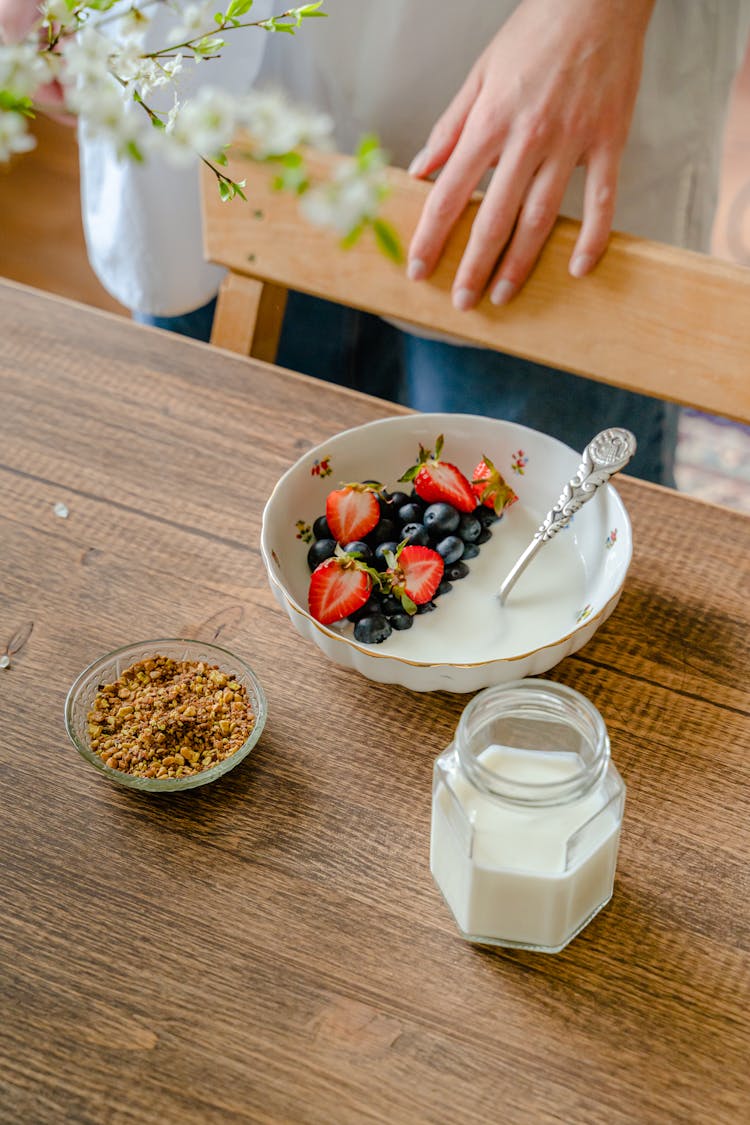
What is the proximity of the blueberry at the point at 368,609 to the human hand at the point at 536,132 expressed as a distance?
1.25ft

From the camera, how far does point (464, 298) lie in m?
1.02

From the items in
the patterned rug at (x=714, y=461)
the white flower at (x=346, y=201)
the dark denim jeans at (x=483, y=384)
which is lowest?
the patterned rug at (x=714, y=461)

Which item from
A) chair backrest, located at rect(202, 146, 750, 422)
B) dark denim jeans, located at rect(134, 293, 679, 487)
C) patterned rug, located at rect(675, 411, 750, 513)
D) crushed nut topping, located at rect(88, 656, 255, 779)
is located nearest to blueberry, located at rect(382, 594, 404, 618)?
crushed nut topping, located at rect(88, 656, 255, 779)

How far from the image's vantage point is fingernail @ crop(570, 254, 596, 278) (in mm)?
962

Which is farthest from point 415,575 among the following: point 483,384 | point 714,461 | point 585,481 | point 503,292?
point 714,461

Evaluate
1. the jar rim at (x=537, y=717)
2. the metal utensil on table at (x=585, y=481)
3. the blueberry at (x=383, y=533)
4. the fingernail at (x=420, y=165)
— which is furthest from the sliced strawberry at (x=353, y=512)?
the fingernail at (x=420, y=165)

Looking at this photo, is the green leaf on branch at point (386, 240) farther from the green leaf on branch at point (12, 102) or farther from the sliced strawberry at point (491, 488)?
the sliced strawberry at point (491, 488)

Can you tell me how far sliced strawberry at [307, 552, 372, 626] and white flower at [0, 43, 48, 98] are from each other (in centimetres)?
43

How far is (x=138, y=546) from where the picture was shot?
863 millimetres

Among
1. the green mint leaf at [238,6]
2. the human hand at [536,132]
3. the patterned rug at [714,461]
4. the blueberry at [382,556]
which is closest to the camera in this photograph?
the green mint leaf at [238,6]

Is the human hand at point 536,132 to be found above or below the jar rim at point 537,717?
above

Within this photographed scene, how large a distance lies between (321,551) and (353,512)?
37mm

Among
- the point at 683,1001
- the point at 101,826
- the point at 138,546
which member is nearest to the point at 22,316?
the point at 138,546

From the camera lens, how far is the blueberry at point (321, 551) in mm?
802
